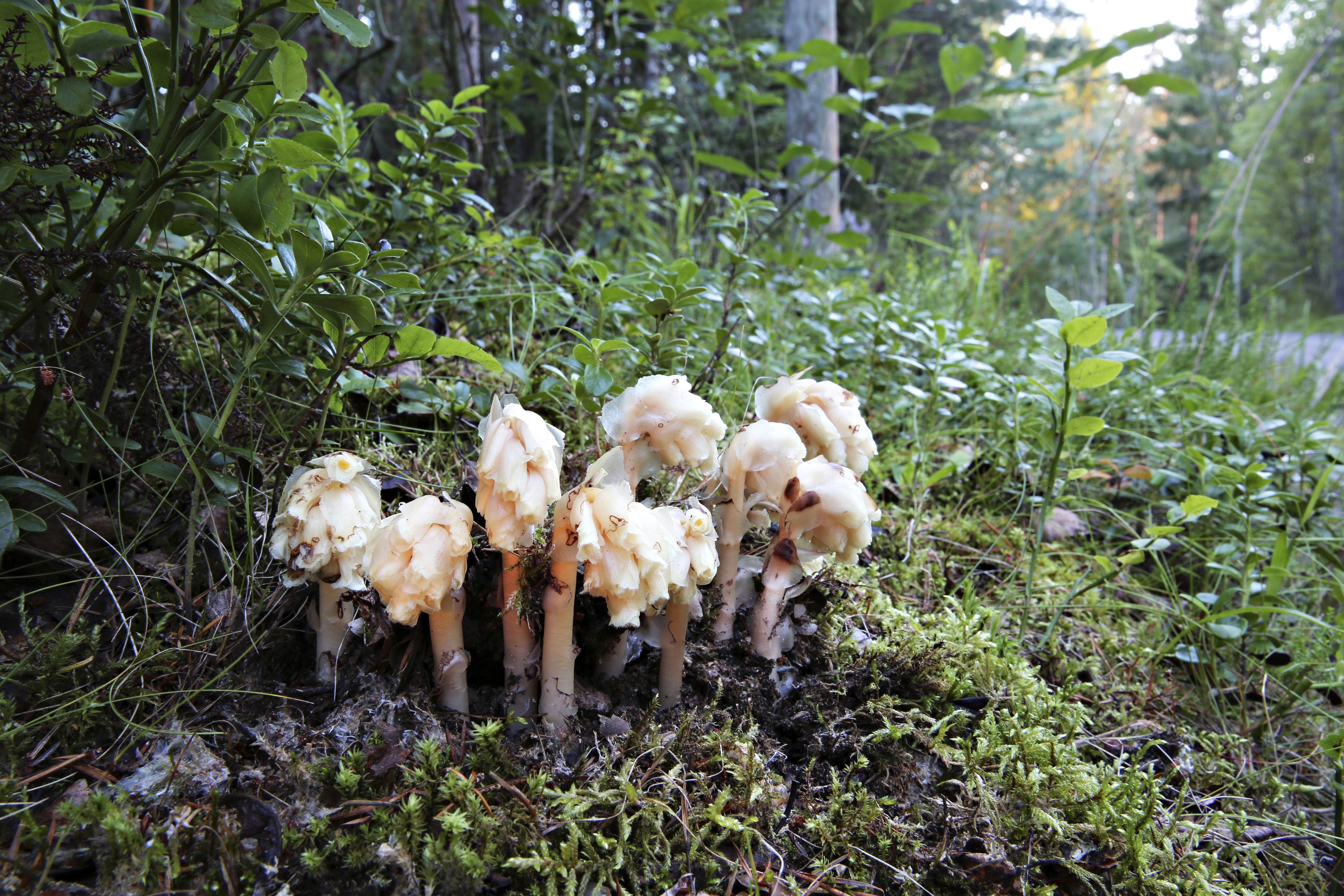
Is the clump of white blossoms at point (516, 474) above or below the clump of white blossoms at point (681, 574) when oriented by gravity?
above

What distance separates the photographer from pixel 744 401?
2160mm

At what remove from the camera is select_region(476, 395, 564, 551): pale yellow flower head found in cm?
103

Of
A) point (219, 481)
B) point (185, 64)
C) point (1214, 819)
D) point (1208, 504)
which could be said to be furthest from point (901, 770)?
point (185, 64)

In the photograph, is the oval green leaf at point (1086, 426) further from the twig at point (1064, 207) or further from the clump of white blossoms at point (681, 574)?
the twig at point (1064, 207)

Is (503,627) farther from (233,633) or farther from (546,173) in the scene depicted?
(546,173)

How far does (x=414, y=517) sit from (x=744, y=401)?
4.24 feet

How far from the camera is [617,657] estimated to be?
52.6 inches

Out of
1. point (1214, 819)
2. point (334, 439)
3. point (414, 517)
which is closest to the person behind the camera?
point (414, 517)

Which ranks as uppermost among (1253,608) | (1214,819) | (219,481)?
(219,481)

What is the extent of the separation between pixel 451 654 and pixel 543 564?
0.76 ft

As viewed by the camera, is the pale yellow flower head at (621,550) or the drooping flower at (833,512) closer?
the pale yellow flower head at (621,550)

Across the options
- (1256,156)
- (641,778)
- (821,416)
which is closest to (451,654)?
(641,778)

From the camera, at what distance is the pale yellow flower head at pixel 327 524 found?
1.10 meters

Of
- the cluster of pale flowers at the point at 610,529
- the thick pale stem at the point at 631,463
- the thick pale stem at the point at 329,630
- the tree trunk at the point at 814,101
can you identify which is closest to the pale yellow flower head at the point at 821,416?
the cluster of pale flowers at the point at 610,529
